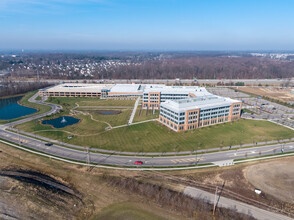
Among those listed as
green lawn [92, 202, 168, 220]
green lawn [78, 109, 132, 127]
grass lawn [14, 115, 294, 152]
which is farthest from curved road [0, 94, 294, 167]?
green lawn [78, 109, 132, 127]

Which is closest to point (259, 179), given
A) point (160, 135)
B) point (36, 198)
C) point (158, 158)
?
point (158, 158)

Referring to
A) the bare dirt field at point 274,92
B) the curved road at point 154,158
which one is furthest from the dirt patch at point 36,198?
the bare dirt field at point 274,92

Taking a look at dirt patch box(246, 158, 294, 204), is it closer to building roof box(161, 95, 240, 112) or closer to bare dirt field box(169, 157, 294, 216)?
bare dirt field box(169, 157, 294, 216)

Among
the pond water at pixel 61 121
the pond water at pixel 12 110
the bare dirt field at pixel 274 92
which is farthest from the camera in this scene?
the bare dirt field at pixel 274 92

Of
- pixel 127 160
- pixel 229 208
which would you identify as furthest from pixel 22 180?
pixel 229 208

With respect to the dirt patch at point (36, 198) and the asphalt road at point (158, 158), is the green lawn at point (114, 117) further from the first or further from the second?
the dirt patch at point (36, 198)

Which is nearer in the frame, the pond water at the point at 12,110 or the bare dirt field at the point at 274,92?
the pond water at the point at 12,110
